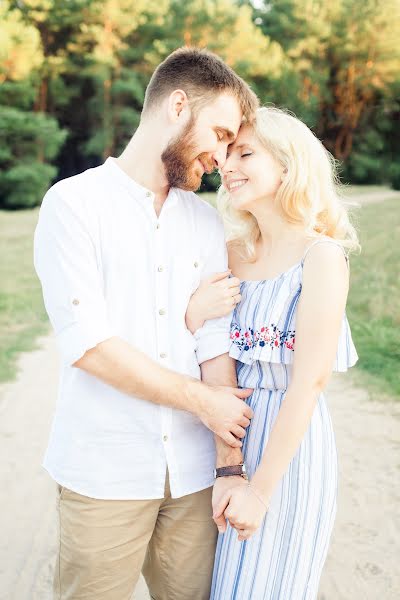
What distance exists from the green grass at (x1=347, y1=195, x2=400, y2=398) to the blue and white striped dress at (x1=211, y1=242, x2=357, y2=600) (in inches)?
97.7

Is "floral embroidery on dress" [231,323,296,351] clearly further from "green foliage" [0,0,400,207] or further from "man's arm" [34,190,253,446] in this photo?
"green foliage" [0,0,400,207]

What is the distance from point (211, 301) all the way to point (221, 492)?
53 cm

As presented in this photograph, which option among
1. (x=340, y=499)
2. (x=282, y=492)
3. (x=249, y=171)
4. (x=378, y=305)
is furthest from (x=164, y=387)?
(x=378, y=305)

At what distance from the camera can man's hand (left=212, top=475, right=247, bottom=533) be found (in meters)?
1.79

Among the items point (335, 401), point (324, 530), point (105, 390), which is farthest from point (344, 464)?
point (105, 390)

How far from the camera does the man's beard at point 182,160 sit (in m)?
1.88

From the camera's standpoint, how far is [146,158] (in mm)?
1908

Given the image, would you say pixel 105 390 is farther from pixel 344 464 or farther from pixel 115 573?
pixel 344 464

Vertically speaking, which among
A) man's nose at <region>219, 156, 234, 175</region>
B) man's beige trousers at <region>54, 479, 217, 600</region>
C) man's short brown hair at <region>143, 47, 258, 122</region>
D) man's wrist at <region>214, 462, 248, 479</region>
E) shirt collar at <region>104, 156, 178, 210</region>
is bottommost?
man's beige trousers at <region>54, 479, 217, 600</region>

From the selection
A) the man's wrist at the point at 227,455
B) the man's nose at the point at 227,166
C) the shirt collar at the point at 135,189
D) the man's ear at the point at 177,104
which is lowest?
the man's wrist at the point at 227,455

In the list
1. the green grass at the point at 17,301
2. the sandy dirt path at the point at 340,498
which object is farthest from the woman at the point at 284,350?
the green grass at the point at 17,301

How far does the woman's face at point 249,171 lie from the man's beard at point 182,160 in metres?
0.11

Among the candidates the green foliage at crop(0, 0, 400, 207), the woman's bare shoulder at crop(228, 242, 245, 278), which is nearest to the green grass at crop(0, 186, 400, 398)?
the woman's bare shoulder at crop(228, 242, 245, 278)

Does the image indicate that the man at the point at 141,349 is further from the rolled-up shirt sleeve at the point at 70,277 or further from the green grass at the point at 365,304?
the green grass at the point at 365,304
